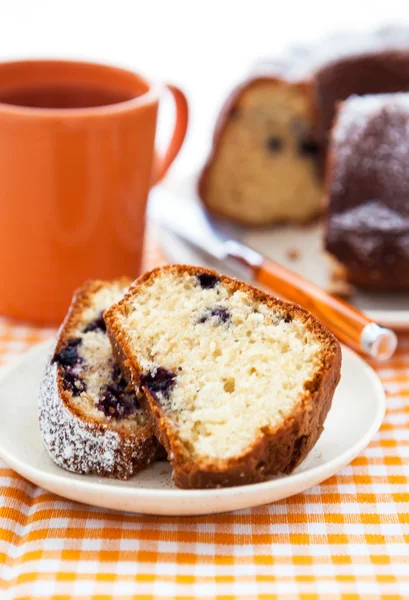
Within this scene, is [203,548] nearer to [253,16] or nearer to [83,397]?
[83,397]

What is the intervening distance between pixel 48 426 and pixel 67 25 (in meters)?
2.48

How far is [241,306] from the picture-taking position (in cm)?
143

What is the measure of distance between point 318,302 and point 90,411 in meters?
0.69

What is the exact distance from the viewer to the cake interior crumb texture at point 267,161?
94.3 inches

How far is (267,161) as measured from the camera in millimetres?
2457

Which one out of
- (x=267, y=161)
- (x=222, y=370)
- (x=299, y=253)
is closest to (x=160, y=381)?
(x=222, y=370)

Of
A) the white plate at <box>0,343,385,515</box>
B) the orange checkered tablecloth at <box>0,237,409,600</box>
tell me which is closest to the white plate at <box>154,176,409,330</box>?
the white plate at <box>0,343,385,515</box>

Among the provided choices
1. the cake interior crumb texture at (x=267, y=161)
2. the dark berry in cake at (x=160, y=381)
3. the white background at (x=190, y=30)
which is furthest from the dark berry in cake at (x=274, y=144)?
the dark berry in cake at (x=160, y=381)

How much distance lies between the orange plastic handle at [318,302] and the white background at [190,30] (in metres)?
1.42

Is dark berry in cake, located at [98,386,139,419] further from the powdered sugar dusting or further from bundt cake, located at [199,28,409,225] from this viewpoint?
the powdered sugar dusting

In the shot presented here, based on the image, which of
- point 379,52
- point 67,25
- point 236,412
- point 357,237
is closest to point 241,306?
point 236,412

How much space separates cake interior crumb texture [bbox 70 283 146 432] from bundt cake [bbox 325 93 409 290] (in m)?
0.65

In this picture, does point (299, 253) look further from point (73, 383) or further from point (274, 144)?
point (73, 383)

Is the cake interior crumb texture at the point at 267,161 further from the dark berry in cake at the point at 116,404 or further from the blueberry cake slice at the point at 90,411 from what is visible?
the dark berry in cake at the point at 116,404
